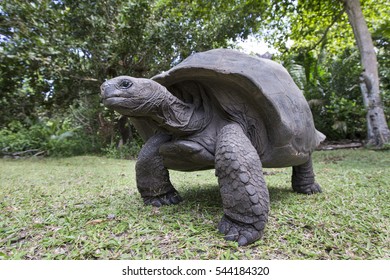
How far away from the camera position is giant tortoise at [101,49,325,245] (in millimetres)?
1467

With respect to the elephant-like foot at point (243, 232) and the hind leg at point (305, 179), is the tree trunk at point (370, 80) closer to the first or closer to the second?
the hind leg at point (305, 179)

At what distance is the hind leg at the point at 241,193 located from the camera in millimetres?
1428

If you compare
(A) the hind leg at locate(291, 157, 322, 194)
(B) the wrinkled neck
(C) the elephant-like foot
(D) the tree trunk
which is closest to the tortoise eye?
(B) the wrinkled neck

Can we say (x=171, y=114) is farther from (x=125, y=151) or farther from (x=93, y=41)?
(x=125, y=151)

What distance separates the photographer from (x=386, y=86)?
9.17 m

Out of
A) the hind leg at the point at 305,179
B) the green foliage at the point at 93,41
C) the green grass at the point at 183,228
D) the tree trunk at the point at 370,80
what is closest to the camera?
the green grass at the point at 183,228

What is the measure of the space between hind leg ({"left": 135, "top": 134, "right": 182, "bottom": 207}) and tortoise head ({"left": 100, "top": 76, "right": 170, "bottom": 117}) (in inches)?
14.0

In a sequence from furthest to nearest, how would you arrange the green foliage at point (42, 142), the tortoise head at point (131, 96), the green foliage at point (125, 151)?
the green foliage at point (42, 142) → the green foliage at point (125, 151) → the tortoise head at point (131, 96)

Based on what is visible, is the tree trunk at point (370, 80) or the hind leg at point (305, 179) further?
the tree trunk at point (370, 80)

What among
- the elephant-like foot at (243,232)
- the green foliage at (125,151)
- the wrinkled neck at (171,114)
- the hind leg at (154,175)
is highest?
the wrinkled neck at (171,114)

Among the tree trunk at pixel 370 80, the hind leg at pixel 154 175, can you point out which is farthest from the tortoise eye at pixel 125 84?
the tree trunk at pixel 370 80

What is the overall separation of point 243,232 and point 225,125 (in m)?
0.69

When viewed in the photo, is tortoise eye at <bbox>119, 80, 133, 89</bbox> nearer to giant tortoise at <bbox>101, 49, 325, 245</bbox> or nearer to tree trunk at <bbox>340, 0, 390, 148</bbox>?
giant tortoise at <bbox>101, 49, 325, 245</bbox>

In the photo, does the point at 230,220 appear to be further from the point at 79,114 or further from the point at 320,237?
the point at 79,114
